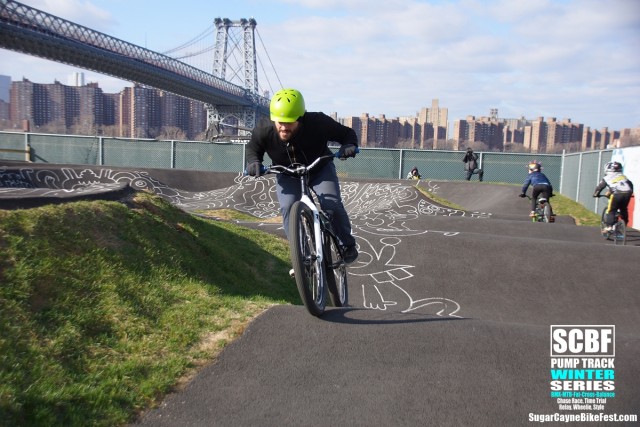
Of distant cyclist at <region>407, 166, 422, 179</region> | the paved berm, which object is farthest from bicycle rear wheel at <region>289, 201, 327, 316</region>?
distant cyclist at <region>407, 166, 422, 179</region>

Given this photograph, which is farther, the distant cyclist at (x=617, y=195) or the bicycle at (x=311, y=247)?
the distant cyclist at (x=617, y=195)

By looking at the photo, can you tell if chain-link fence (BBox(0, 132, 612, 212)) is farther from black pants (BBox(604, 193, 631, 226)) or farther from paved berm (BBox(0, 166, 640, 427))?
paved berm (BBox(0, 166, 640, 427))

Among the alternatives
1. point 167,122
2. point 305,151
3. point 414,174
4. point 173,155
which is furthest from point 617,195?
point 167,122

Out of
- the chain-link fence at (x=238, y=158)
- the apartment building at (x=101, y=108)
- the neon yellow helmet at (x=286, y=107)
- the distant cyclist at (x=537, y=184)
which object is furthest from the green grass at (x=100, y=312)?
the apartment building at (x=101, y=108)

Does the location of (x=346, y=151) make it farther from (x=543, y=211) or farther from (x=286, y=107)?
(x=543, y=211)

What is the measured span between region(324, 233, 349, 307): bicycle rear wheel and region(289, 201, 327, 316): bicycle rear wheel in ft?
1.05

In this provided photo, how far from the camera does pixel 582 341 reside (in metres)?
4.15

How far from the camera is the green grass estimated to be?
2797 millimetres

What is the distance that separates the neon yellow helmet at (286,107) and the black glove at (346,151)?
21.8 inches

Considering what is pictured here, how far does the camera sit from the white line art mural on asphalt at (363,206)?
7.41m

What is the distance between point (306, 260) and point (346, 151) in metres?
1.07

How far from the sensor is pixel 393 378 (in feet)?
10.9

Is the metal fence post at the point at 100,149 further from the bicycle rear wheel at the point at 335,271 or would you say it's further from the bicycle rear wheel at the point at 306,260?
the bicycle rear wheel at the point at 306,260

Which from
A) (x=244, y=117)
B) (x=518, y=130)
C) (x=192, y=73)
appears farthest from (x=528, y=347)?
(x=518, y=130)
